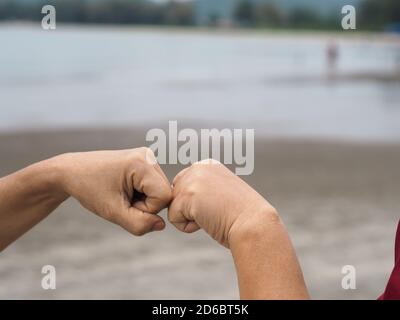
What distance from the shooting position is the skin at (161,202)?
1.30 metres

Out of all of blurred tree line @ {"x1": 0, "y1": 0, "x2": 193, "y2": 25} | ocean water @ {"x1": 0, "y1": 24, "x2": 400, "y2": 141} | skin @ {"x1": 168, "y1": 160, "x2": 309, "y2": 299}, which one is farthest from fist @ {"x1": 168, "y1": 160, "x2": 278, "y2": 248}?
blurred tree line @ {"x1": 0, "y1": 0, "x2": 193, "y2": 25}

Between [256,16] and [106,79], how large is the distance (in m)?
94.2

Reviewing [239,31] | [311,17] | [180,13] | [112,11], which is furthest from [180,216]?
[239,31]

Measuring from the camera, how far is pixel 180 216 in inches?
63.3

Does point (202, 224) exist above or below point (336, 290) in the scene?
above

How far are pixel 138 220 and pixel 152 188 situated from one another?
0.08m

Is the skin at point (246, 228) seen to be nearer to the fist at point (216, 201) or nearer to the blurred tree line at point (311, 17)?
the fist at point (216, 201)

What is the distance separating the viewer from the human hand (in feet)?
5.30

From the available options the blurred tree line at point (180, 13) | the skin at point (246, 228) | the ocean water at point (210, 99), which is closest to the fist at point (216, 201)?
the skin at point (246, 228)

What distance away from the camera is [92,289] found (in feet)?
19.8

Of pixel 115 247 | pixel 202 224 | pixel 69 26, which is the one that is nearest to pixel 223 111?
pixel 115 247

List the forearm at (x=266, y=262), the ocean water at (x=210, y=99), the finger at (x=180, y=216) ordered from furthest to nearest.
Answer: the ocean water at (x=210, y=99)
the finger at (x=180, y=216)
the forearm at (x=266, y=262)

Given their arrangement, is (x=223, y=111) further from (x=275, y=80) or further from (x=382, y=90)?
(x=275, y=80)
